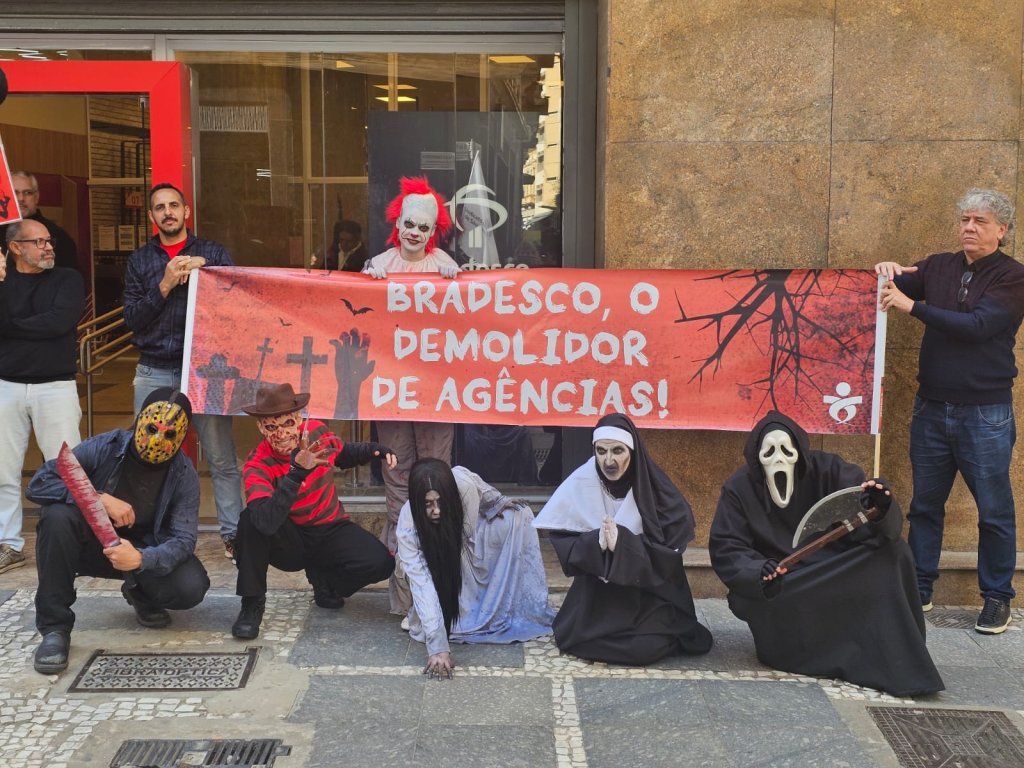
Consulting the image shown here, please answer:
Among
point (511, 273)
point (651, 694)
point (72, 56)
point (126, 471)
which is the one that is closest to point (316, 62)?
point (72, 56)

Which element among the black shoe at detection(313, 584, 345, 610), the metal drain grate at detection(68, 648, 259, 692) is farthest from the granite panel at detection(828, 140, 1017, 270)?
the metal drain grate at detection(68, 648, 259, 692)

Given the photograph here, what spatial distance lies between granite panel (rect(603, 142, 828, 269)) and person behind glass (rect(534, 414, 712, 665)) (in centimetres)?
145

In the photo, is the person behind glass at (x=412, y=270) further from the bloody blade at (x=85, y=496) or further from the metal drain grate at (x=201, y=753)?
the metal drain grate at (x=201, y=753)

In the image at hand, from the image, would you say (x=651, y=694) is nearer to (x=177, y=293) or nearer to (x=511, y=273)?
(x=511, y=273)

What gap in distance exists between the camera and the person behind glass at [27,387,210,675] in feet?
17.0

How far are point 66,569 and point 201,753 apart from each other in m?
1.28

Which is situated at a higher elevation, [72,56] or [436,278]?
[72,56]

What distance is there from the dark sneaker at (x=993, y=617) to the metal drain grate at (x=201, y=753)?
3.45 m

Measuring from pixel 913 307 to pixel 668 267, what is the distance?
51.6 inches

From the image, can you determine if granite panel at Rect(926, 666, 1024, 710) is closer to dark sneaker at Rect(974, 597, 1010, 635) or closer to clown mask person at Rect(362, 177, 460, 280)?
dark sneaker at Rect(974, 597, 1010, 635)

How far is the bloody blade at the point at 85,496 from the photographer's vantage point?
5020mm

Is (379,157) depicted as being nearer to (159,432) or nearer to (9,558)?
(159,432)

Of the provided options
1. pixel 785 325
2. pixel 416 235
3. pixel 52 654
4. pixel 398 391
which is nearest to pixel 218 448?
pixel 398 391

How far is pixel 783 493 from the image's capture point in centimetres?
523
